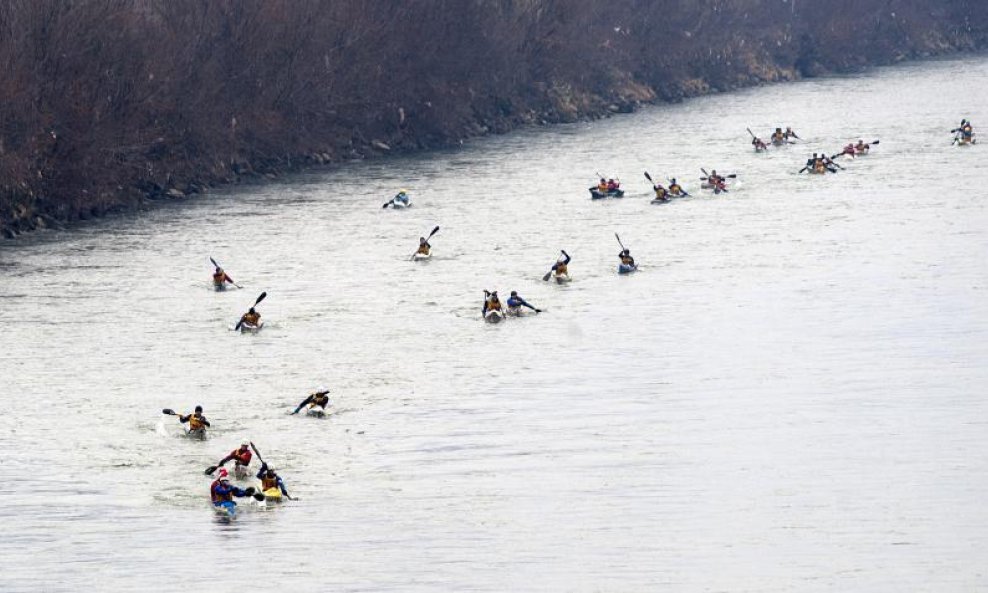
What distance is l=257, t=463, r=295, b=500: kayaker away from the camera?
3609 centimetres

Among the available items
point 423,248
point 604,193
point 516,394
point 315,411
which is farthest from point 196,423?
point 604,193

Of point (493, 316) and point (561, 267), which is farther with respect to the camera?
point (561, 267)

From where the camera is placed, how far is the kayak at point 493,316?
51.1 metres

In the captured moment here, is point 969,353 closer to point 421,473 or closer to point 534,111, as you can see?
point 421,473

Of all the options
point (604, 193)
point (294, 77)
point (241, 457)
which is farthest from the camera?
point (294, 77)

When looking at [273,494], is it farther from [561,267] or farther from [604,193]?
[604,193]

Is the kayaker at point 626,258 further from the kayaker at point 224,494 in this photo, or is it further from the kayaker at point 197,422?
the kayaker at point 224,494

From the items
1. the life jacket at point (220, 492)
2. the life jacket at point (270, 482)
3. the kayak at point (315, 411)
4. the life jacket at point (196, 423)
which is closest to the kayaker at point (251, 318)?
the kayak at point (315, 411)

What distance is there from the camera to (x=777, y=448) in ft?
127

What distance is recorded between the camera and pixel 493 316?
5112cm

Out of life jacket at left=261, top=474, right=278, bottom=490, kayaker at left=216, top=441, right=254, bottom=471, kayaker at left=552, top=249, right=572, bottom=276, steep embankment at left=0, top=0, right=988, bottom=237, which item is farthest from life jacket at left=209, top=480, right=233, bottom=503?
steep embankment at left=0, top=0, right=988, bottom=237

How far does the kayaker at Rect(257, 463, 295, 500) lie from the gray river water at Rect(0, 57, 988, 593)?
52cm

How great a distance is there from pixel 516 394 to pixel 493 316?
26.3 feet

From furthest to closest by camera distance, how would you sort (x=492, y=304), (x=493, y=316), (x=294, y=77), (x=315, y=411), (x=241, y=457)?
1. (x=294, y=77)
2. (x=492, y=304)
3. (x=493, y=316)
4. (x=315, y=411)
5. (x=241, y=457)
